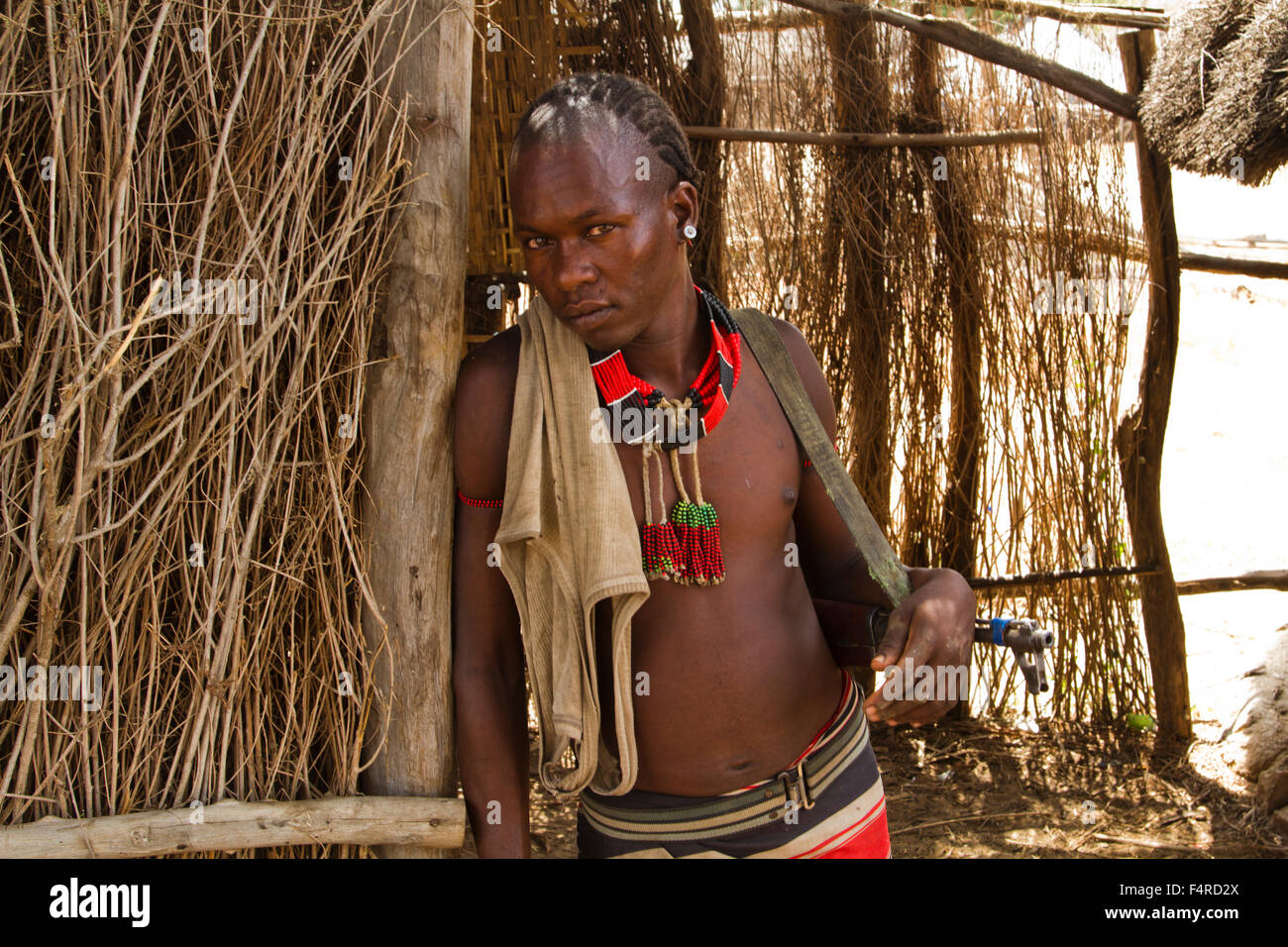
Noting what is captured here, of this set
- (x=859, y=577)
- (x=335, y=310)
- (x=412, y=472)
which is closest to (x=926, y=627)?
(x=859, y=577)

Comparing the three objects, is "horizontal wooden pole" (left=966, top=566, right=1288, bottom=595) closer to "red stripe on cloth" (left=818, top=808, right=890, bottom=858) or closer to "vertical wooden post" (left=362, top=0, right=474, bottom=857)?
"red stripe on cloth" (left=818, top=808, right=890, bottom=858)

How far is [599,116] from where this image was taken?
5.96ft

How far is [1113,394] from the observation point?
4.35 m

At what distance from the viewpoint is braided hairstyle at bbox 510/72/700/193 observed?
5.87 feet

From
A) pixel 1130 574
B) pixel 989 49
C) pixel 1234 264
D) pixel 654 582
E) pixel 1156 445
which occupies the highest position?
pixel 989 49

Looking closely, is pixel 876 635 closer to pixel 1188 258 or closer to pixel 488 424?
pixel 488 424

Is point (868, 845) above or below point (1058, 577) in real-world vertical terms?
below

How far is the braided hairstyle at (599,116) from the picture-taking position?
70.5 inches

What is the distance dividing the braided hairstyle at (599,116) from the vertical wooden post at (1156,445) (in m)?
2.92

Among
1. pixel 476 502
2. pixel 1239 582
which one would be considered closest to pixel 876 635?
pixel 476 502

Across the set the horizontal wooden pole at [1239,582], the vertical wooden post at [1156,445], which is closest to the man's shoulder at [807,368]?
the vertical wooden post at [1156,445]

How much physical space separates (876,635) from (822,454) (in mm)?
369

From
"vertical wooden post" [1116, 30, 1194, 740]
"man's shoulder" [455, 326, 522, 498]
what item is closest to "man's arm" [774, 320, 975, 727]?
"man's shoulder" [455, 326, 522, 498]

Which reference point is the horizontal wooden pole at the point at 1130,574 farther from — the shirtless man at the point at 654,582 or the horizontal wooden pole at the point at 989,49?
the shirtless man at the point at 654,582
